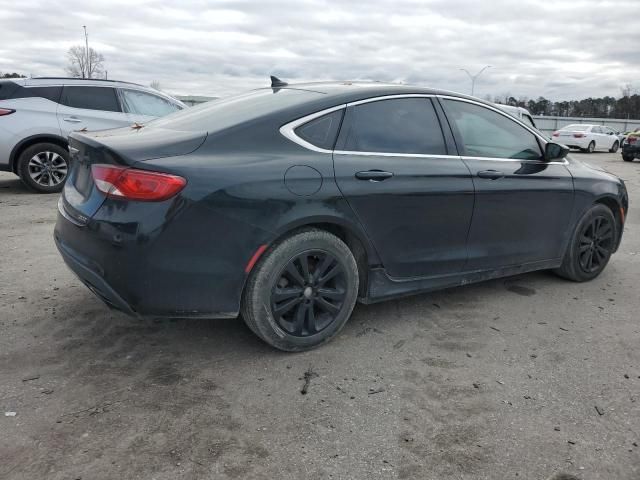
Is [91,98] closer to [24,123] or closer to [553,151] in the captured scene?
[24,123]

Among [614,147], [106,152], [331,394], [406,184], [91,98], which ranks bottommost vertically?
[331,394]

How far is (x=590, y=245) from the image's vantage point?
4875mm

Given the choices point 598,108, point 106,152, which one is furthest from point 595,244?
point 598,108

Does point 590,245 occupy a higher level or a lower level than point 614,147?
lower

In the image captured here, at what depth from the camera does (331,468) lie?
2322 mm

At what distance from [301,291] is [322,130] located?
962 mm

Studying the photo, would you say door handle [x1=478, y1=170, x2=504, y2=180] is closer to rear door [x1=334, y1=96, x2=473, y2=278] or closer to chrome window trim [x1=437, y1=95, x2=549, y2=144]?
rear door [x1=334, y1=96, x2=473, y2=278]

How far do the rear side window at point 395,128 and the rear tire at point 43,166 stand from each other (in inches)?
250

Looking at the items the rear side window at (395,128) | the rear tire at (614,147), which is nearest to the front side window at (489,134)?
the rear side window at (395,128)

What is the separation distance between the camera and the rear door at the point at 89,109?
8.45 meters

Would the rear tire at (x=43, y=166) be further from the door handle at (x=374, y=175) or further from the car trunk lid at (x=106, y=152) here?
the door handle at (x=374, y=175)

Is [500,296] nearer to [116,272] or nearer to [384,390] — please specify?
[384,390]

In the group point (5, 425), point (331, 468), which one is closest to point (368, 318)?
point (331, 468)

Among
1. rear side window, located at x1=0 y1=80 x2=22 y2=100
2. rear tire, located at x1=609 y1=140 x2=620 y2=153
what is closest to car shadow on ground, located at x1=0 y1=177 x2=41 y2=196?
rear side window, located at x1=0 y1=80 x2=22 y2=100
